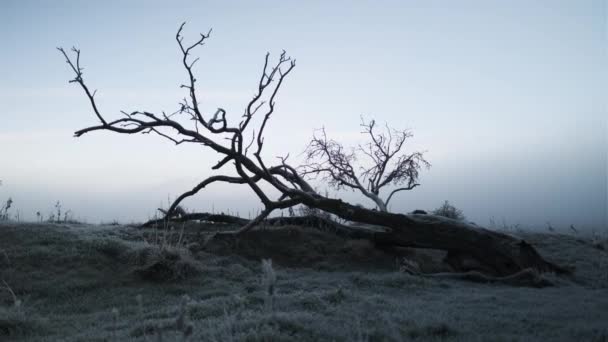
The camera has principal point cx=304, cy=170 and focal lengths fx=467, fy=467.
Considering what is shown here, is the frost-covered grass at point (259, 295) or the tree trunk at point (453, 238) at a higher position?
the tree trunk at point (453, 238)

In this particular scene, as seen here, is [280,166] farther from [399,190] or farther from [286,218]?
[399,190]

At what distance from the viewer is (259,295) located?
6.17 metres

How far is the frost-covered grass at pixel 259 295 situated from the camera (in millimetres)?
4379

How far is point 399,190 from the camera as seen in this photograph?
1855 cm

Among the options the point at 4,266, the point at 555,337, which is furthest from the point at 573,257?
the point at 4,266

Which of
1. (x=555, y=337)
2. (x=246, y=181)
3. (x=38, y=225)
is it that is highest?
(x=246, y=181)

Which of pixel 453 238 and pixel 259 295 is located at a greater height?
pixel 453 238

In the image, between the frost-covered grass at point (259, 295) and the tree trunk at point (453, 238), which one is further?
the tree trunk at point (453, 238)

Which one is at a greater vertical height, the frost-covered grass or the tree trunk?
the tree trunk

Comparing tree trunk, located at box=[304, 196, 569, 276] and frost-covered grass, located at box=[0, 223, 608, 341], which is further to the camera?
tree trunk, located at box=[304, 196, 569, 276]

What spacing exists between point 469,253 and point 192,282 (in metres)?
5.70

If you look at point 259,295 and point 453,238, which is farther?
point 453,238

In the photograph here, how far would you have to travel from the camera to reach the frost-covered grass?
4.38 meters

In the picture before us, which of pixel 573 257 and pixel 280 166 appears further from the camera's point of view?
pixel 280 166
